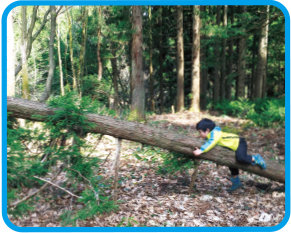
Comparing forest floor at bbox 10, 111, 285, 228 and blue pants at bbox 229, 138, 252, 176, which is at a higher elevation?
blue pants at bbox 229, 138, 252, 176

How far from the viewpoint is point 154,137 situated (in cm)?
321

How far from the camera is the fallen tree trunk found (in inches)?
118

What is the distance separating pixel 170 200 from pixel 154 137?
888 mm

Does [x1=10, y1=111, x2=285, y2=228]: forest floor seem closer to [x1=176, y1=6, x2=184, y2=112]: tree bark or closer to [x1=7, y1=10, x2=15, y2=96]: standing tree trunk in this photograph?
[x1=7, y1=10, x2=15, y2=96]: standing tree trunk

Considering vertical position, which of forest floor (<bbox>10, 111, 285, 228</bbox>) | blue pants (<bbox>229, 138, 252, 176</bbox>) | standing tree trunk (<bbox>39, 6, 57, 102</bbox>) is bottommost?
forest floor (<bbox>10, 111, 285, 228</bbox>)

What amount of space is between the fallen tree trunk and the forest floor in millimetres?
311

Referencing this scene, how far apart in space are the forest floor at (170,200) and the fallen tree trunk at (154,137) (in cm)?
31

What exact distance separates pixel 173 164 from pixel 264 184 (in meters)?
1.63

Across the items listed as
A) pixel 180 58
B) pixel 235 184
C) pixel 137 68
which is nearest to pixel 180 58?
pixel 180 58

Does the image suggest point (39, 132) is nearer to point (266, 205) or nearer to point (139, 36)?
point (266, 205)

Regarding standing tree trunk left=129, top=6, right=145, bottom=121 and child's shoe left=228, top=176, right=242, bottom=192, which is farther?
standing tree trunk left=129, top=6, right=145, bottom=121

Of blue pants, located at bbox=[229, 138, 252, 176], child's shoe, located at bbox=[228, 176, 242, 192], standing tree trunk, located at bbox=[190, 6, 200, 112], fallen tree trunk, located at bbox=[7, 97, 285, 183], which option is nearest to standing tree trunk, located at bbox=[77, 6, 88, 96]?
fallen tree trunk, located at bbox=[7, 97, 285, 183]

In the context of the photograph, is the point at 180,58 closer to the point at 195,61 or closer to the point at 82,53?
the point at 195,61

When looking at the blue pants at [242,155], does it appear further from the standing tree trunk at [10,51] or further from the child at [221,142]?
the standing tree trunk at [10,51]
